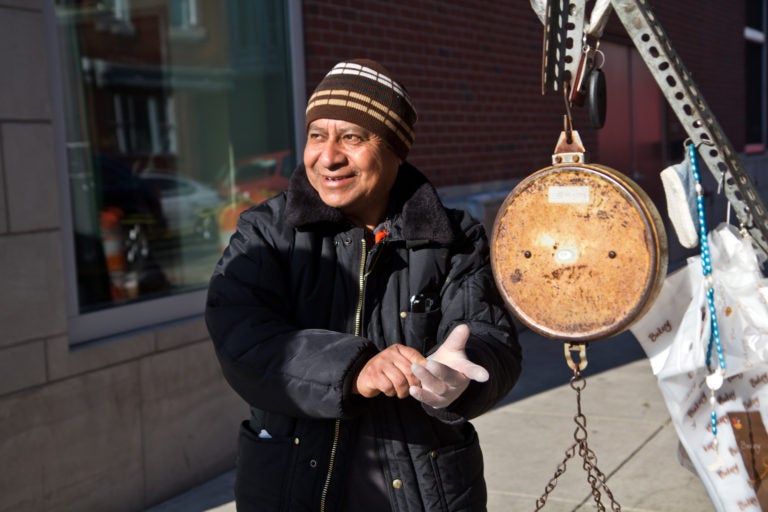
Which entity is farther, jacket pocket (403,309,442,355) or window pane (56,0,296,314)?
window pane (56,0,296,314)

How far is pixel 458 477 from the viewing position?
2.20 meters

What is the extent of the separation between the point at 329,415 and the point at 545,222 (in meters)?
0.62

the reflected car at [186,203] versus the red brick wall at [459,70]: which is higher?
the red brick wall at [459,70]

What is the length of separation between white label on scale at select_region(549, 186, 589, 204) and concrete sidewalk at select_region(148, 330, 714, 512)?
2.78m

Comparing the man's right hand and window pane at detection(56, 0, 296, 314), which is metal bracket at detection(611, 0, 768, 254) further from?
window pane at detection(56, 0, 296, 314)

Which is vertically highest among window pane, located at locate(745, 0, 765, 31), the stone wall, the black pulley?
window pane, located at locate(745, 0, 765, 31)

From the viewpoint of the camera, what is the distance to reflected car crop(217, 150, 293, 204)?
5.59m

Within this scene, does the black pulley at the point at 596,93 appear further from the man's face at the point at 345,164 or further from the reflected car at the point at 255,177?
the reflected car at the point at 255,177

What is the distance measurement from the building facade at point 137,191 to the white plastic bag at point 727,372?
257cm

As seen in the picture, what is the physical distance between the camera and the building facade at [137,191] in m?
4.00

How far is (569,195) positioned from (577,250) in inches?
4.7

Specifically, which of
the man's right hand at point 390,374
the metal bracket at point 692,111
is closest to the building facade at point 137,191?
the man's right hand at point 390,374

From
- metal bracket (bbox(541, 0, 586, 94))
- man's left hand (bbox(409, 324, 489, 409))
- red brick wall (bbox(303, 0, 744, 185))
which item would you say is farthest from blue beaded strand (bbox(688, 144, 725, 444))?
red brick wall (bbox(303, 0, 744, 185))

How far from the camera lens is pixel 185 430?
478 cm
